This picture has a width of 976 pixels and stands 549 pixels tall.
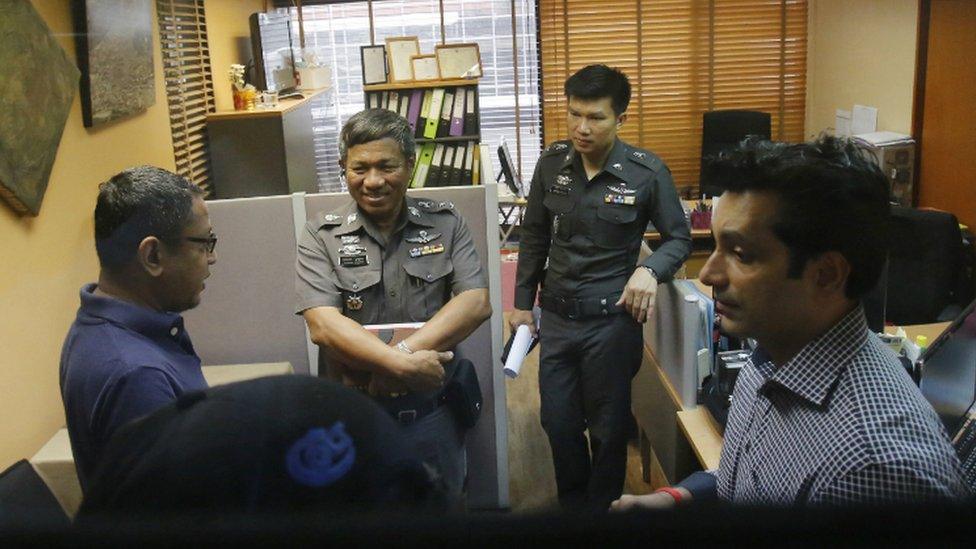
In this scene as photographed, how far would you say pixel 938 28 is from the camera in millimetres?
3531

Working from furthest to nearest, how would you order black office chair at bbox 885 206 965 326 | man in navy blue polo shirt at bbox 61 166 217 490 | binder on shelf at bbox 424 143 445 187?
binder on shelf at bbox 424 143 445 187 < black office chair at bbox 885 206 965 326 < man in navy blue polo shirt at bbox 61 166 217 490

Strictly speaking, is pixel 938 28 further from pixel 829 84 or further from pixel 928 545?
pixel 928 545

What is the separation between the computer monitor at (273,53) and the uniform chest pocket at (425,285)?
2.56 m

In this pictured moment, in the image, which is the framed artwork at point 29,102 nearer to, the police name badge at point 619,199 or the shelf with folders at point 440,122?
the police name badge at point 619,199

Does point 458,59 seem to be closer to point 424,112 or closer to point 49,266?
point 424,112

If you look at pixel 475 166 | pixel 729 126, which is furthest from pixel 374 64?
pixel 729 126

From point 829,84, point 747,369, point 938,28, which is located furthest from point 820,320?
point 829,84

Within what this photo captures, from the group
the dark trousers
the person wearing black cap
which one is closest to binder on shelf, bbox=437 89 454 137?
the dark trousers

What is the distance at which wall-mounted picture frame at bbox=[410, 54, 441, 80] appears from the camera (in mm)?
4289

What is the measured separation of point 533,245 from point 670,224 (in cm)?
37

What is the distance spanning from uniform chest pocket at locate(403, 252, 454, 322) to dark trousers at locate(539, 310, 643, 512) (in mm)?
574

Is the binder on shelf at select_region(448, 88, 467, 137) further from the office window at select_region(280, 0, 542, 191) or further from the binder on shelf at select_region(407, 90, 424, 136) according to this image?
the office window at select_region(280, 0, 542, 191)

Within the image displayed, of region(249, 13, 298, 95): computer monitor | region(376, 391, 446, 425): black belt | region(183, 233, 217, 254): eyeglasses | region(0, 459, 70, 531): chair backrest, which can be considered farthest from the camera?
region(249, 13, 298, 95): computer monitor

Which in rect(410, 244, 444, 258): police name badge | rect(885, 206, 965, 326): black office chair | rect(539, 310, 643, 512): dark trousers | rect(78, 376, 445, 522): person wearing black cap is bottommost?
rect(539, 310, 643, 512): dark trousers
